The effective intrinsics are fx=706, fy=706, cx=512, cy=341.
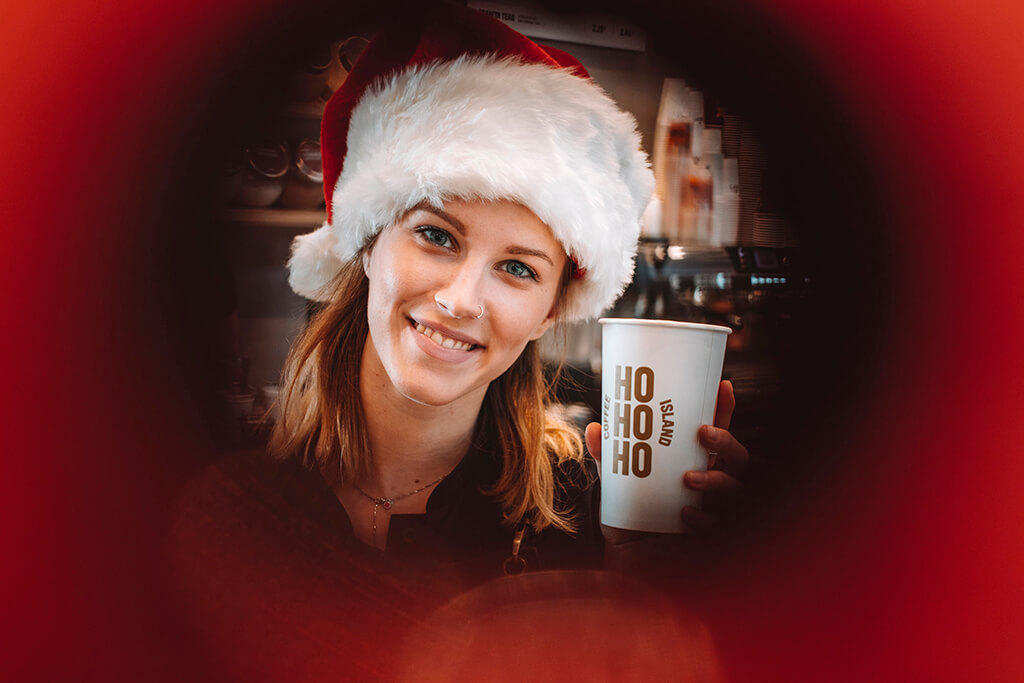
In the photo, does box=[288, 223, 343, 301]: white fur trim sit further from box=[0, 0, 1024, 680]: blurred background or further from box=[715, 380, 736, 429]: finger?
box=[715, 380, 736, 429]: finger

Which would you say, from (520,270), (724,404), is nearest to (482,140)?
(520,270)

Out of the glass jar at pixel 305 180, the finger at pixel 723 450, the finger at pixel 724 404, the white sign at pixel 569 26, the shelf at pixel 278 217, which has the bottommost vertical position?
the finger at pixel 723 450

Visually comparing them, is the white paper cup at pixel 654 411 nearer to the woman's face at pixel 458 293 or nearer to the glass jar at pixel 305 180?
the woman's face at pixel 458 293

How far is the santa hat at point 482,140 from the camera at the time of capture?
2.21 feet

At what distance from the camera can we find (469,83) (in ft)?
2.25

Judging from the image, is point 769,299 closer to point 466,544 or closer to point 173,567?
point 466,544

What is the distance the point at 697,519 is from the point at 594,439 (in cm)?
14

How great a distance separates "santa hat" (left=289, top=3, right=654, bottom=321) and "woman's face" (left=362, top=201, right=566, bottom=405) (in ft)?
0.06

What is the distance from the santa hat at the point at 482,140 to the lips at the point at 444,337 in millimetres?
113

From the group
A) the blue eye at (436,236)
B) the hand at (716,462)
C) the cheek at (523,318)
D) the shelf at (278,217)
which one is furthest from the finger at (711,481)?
the shelf at (278,217)

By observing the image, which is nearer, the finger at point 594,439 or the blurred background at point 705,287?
the blurred background at point 705,287

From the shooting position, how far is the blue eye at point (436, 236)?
2.29ft

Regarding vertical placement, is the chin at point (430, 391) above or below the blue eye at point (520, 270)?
below

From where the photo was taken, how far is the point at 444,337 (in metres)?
0.72
